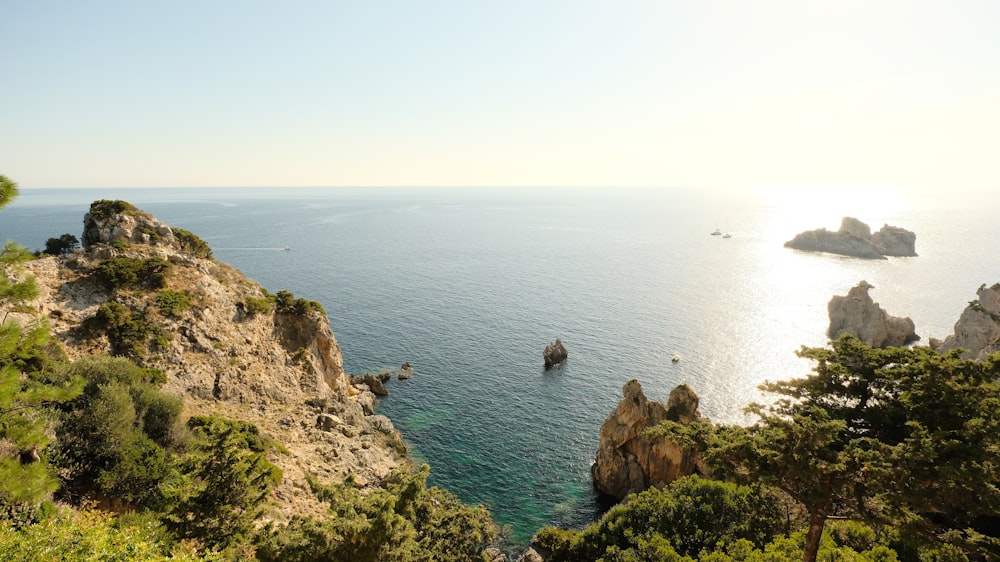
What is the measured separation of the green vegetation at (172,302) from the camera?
42750mm

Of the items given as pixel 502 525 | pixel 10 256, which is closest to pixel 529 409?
pixel 502 525

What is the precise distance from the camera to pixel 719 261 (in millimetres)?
170500

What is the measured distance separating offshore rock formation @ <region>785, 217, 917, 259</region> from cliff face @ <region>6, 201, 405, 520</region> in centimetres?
19643

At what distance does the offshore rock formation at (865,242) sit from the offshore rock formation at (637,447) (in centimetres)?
17185

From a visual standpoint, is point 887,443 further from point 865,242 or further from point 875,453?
Answer: point 865,242

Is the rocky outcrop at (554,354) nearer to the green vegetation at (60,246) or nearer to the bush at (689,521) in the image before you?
the bush at (689,521)

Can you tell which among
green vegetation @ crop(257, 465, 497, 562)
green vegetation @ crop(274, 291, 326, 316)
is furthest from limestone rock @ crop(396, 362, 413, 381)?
green vegetation @ crop(257, 465, 497, 562)

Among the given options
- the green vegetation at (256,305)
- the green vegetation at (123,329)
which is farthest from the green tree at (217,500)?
the green vegetation at (256,305)

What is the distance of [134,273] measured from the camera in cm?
4384

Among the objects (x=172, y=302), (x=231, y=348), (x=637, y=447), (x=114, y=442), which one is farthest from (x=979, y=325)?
(x=172, y=302)

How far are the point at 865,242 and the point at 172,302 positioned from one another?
720ft

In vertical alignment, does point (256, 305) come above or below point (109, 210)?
below

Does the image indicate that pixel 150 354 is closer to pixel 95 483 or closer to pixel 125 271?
pixel 125 271

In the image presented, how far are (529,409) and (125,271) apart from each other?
168 feet
